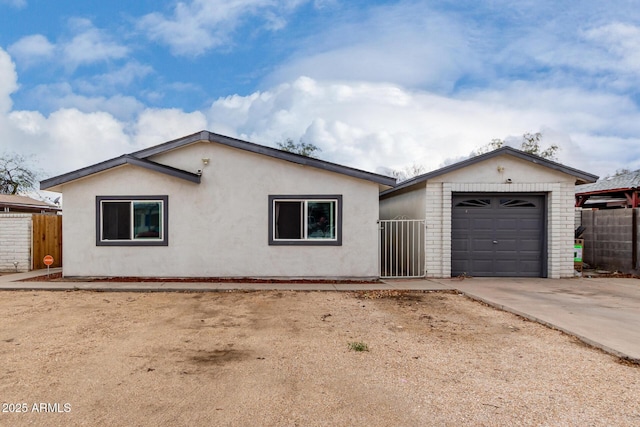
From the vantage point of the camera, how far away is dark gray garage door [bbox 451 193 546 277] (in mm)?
10484

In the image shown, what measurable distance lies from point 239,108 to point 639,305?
18811mm

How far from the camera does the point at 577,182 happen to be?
10883 mm

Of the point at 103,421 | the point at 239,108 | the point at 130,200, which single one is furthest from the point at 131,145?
the point at 103,421

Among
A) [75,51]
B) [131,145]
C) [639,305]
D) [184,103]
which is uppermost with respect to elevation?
[75,51]

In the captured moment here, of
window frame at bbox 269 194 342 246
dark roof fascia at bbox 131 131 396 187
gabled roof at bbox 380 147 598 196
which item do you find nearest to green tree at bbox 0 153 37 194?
dark roof fascia at bbox 131 131 396 187

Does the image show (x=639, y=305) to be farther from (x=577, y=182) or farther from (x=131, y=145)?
(x=131, y=145)

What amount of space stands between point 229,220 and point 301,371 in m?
6.70

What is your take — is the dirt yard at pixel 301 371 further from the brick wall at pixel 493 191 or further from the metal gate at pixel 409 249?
the metal gate at pixel 409 249

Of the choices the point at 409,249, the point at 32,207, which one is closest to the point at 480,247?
the point at 409,249

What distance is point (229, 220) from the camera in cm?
991

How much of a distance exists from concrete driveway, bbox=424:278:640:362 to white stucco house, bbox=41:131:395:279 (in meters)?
3.11

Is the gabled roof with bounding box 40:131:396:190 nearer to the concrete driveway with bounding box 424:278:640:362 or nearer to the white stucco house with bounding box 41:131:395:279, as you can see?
the white stucco house with bounding box 41:131:395:279

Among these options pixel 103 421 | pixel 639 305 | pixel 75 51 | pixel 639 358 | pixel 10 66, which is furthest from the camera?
pixel 10 66

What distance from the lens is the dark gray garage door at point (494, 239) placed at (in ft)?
34.4
